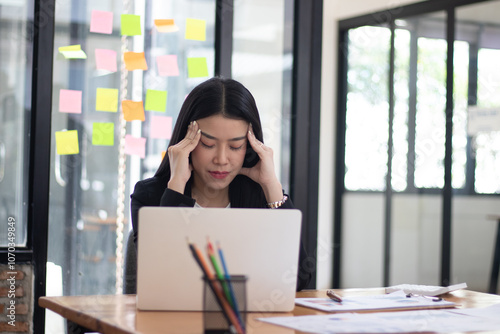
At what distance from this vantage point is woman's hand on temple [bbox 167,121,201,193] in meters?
1.92

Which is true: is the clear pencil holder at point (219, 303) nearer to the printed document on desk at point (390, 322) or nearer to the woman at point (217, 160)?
the printed document on desk at point (390, 322)

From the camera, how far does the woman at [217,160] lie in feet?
6.45

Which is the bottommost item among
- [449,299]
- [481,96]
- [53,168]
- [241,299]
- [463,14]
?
[449,299]

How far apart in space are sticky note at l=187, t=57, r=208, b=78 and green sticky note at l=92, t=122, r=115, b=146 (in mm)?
469

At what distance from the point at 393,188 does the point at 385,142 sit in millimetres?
381

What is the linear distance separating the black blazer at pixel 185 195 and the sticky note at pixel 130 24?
3.68 feet

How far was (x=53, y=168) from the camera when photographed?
285 centimetres

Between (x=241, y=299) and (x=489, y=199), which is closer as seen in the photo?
(x=241, y=299)

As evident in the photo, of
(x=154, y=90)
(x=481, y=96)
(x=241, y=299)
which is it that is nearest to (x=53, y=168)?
(x=154, y=90)

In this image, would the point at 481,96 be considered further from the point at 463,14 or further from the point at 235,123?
the point at 235,123

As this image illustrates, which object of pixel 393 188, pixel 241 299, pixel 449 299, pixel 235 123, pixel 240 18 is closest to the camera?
pixel 241 299

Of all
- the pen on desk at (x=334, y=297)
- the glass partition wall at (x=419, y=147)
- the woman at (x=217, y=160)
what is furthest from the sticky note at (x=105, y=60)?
the glass partition wall at (x=419, y=147)

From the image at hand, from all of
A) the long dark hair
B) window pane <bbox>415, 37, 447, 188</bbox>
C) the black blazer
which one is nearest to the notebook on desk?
the black blazer

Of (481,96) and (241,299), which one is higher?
(481,96)
